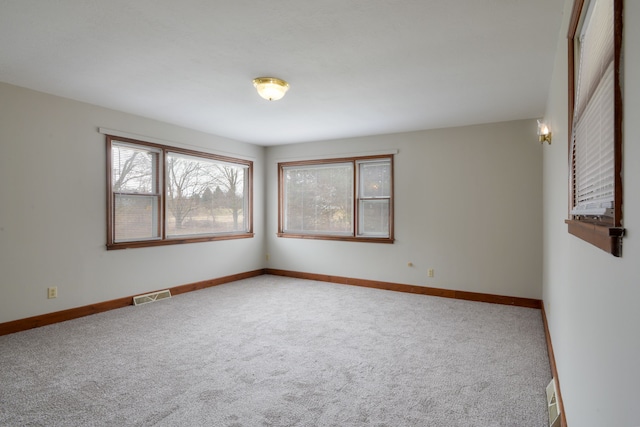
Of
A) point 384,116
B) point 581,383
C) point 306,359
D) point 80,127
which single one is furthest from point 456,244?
point 80,127

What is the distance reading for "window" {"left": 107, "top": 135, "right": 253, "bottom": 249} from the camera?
4633 millimetres

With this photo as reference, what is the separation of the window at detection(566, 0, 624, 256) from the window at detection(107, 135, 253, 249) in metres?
4.63

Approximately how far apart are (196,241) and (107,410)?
346cm

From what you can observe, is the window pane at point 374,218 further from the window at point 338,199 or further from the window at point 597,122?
the window at point 597,122

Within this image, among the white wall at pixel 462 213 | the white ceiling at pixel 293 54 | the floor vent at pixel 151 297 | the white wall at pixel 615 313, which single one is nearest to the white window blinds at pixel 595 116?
the white wall at pixel 615 313

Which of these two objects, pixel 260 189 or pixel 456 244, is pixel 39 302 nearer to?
pixel 260 189

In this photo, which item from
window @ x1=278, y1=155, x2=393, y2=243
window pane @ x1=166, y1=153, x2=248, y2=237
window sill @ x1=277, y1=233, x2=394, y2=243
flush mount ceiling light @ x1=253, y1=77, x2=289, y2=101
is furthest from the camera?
window @ x1=278, y1=155, x2=393, y2=243

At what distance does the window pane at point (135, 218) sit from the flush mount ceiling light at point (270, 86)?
248cm

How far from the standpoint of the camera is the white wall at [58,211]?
3648 millimetres

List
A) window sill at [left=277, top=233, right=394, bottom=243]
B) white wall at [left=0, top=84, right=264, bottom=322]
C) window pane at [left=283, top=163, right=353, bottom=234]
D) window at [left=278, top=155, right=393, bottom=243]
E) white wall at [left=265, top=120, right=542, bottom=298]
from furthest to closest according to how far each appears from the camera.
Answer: window pane at [left=283, top=163, right=353, bottom=234] → window at [left=278, top=155, right=393, bottom=243] → window sill at [left=277, top=233, right=394, bottom=243] → white wall at [left=265, top=120, right=542, bottom=298] → white wall at [left=0, top=84, right=264, bottom=322]

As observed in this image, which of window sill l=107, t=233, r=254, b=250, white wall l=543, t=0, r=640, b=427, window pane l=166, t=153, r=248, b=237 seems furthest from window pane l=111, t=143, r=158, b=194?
white wall l=543, t=0, r=640, b=427

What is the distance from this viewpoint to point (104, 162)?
14.5 feet

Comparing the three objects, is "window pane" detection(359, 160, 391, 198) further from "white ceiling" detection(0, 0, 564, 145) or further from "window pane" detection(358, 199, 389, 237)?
"white ceiling" detection(0, 0, 564, 145)

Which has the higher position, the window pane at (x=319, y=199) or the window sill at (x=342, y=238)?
the window pane at (x=319, y=199)
